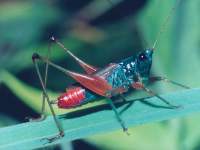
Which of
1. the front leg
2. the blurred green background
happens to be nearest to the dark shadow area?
the blurred green background

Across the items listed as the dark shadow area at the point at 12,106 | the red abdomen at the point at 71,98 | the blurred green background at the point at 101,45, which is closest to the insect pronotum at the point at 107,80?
the red abdomen at the point at 71,98

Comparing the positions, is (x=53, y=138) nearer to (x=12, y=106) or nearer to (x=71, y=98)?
(x=71, y=98)

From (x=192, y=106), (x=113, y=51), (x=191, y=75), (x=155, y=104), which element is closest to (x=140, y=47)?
(x=113, y=51)

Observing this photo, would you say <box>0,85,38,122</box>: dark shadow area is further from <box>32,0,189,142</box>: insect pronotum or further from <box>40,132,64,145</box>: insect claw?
<box>40,132,64,145</box>: insect claw

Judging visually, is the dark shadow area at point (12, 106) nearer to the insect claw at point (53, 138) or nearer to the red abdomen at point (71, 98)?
the red abdomen at point (71, 98)

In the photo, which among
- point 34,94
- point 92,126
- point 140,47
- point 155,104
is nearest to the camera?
point 92,126

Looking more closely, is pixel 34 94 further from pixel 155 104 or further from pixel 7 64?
pixel 155 104

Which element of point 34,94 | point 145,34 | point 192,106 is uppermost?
point 145,34
